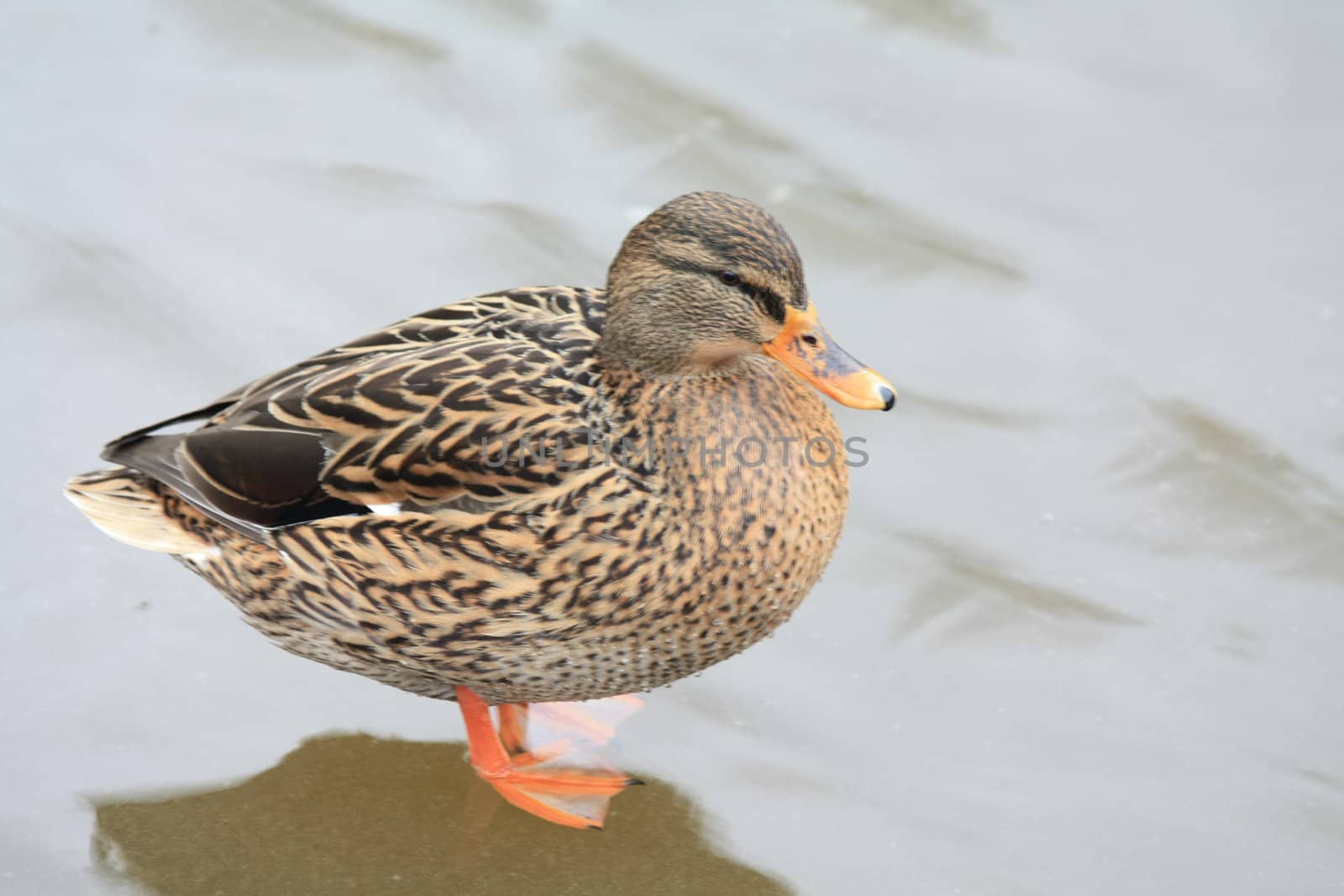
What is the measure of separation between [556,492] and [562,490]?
1 centimetres

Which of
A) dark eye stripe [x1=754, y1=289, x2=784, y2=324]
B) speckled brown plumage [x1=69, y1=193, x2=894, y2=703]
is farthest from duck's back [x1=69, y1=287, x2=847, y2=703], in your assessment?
dark eye stripe [x1=754, y1=289, x2=784, y2=324]

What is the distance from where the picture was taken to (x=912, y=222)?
5.36 metres

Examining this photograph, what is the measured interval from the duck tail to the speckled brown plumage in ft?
0.47

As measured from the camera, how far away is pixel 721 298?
3.47m

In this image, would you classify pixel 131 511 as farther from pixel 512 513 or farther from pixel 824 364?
pixel 824 364

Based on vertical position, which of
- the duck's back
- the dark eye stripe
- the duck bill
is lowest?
the duck's back

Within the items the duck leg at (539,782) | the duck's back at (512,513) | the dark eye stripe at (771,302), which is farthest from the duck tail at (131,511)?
the dark eye stripe at (771,302)

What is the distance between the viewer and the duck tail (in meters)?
3.79

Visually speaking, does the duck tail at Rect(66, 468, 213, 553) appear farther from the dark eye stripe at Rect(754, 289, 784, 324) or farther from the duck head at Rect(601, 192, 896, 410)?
the dark eye stripe at Rect(754, 289, 784, 324)

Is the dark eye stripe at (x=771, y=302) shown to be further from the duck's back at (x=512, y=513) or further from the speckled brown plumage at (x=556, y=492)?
the duck's back at (x=512, y=513)

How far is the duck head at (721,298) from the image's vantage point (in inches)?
135

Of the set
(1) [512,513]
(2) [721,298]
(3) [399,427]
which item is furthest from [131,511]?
(2) [721,298]

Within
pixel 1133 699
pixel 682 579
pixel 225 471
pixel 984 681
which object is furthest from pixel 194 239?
pixel 1133 699

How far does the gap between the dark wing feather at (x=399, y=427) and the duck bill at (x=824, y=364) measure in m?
0.44
